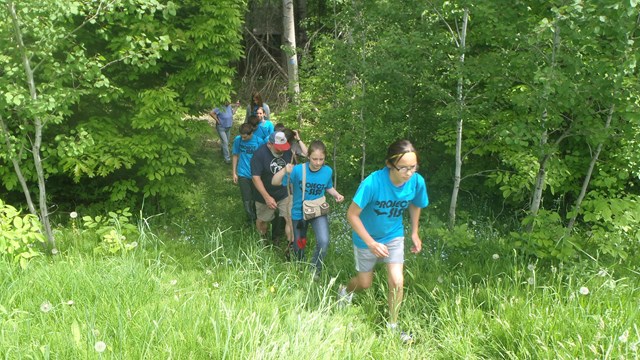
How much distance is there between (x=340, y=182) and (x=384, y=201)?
4.86 meters

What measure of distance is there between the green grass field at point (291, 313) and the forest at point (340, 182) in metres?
0.02

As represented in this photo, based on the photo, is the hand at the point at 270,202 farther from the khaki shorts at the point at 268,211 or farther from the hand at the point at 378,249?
the hand at the point at 378,249

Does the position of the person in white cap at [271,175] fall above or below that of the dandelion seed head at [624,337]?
above

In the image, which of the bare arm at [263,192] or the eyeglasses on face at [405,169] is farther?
the bare arm at [263,192]

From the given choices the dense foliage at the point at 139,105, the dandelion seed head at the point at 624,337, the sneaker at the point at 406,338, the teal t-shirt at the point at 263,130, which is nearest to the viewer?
the dandelion seed head at the point at 624,337

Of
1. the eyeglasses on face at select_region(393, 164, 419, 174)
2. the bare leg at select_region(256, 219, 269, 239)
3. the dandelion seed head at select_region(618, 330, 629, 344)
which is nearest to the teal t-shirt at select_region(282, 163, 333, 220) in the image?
the bare leg at select_region(256, 219, 269, 239)

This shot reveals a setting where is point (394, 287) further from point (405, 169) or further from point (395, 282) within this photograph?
point (405, 169)

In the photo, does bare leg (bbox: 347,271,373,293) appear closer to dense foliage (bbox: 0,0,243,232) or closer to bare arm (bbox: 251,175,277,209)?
bare arm (bbox: 251,175,277,209)

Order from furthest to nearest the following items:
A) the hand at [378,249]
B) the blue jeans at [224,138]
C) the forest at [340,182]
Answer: the blue jeans at [224,138] < the hand at [378,249] < the forest at [340,182]

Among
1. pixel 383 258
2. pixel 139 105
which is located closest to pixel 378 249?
pixel 383 258

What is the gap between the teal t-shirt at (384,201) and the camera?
152 inches

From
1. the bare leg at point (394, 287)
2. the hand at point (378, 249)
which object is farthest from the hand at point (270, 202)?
the hand at point (378, 249)

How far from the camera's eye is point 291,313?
135 inches

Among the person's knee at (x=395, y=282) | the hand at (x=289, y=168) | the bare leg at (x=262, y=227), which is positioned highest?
the hand at (x=289, y=168)
